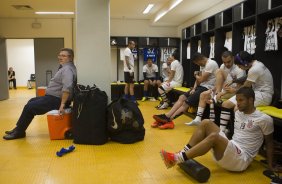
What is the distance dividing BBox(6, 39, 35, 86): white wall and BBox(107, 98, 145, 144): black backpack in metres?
12.5

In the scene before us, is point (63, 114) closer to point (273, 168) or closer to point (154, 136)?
point (154, 136)

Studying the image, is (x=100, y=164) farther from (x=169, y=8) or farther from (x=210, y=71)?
(x=169, y=8)

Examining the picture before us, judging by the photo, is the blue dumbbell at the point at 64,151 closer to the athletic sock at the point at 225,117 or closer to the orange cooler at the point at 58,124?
the orange cooler at the point at 58,124

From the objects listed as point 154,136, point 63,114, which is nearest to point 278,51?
point 154,136

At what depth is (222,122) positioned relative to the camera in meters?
3.99

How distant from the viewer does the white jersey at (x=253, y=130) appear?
2.76 m

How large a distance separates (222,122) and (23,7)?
6600mm

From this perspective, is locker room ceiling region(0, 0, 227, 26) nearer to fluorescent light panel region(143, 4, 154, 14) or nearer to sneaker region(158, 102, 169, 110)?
fluorescent light panel region(143, 4, 154, 14)

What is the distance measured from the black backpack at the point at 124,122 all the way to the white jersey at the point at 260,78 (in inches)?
60.8

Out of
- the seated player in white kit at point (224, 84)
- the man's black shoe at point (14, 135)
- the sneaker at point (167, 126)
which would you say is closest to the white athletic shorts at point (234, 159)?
the seated player in white kit at point (224, 84)

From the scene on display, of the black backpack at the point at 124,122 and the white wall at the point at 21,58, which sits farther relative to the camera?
the white wall at the point at 21,58

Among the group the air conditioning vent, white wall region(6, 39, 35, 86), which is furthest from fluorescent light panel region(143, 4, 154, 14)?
white wall region(6, 39, 35, 86)

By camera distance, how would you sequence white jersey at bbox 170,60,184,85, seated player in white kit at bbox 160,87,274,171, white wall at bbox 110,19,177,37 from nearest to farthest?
seated player in white kit at bbox 160,87,274,171 → white jersey at bbox 170,60,184,85 → white wall at bbox 110,19,177,37

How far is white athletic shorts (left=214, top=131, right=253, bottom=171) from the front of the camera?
2.64 m
